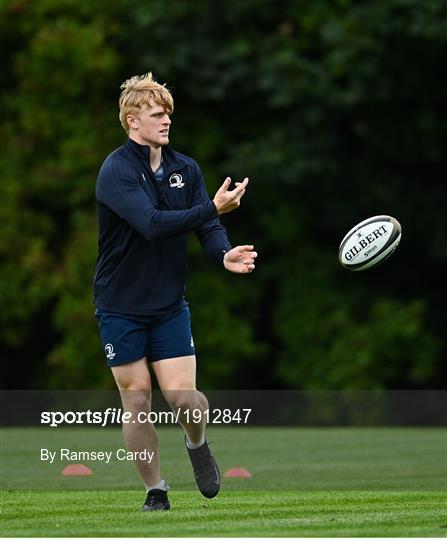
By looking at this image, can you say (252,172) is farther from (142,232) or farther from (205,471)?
(142,232)

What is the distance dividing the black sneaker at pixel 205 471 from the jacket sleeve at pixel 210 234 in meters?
0.99

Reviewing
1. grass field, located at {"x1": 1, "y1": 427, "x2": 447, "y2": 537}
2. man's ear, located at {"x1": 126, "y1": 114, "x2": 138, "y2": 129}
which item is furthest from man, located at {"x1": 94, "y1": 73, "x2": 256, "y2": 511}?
grass field, located at {"x1": 1, "y1": 427, "x2": 447, "y2": 537}

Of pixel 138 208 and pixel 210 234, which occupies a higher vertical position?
pixel 138 208

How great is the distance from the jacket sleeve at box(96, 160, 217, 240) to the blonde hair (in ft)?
0.96

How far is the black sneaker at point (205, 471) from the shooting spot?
7.22 metres

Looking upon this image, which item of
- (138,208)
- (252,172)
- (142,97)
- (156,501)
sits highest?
(142,97)

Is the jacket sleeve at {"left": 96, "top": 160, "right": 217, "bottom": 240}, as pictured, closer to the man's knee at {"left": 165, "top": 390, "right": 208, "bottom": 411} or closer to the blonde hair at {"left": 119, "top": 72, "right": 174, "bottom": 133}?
the blonde hair at {"left": 119, "top": 72, "right": 174, "bottom": 133}

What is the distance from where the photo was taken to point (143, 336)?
23.5 ft

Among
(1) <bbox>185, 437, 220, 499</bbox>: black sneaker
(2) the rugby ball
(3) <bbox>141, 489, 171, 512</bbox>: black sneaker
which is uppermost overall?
(2) the rugby ball

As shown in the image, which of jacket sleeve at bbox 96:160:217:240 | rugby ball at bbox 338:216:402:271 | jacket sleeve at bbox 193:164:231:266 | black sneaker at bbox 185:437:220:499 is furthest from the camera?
rugby ball at bbox 338:216:402:271

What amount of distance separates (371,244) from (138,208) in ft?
5.99

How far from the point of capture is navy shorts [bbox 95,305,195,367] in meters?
7.11

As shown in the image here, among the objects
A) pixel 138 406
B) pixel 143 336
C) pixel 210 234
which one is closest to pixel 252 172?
pixel 210 234

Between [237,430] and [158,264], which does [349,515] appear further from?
[237,430]
